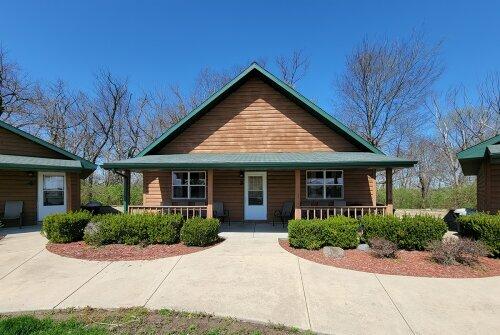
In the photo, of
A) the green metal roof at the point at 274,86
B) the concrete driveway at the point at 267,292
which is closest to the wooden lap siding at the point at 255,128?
the green metal roof at the point at 274,86

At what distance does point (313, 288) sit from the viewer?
19.9 feet

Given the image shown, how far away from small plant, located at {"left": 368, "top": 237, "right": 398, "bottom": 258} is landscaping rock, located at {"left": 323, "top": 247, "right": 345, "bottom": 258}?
863 millimetres

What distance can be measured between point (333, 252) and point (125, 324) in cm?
555

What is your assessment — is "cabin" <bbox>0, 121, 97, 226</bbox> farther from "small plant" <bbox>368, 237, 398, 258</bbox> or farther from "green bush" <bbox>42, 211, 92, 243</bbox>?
"small plant" <bbox>368, 237, 398, 258</bbox>

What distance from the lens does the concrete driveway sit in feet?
15.7

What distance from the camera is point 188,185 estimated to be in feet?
46.3

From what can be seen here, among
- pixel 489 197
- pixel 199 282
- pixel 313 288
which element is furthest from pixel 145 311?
pixel 489 197

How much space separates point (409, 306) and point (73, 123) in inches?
1417

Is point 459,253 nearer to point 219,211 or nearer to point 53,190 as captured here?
point 219,211

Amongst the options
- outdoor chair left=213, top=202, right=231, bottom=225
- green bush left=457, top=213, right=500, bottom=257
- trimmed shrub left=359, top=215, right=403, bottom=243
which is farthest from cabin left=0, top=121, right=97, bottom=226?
green bush left=457, top=213, right=500, bottom=257

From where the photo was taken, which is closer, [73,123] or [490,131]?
[490,131]

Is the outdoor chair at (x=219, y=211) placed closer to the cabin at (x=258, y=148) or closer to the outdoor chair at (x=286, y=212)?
the cabin at (x=258, y=148)

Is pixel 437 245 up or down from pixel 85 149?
down

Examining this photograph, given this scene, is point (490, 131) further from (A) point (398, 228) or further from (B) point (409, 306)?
(B) point (409, 306)
